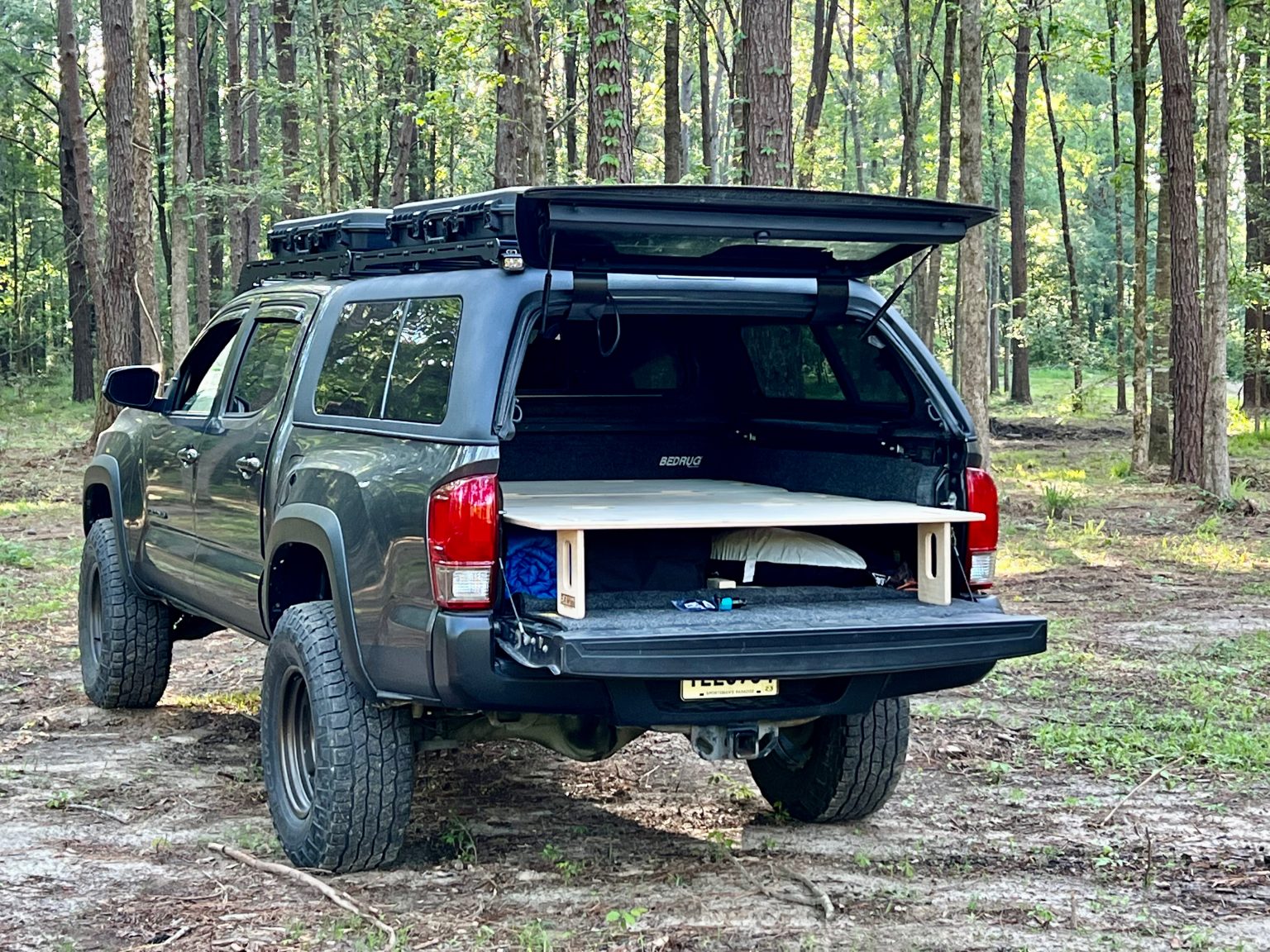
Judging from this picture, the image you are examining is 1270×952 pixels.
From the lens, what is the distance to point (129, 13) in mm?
21203

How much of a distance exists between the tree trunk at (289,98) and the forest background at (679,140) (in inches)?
3.3

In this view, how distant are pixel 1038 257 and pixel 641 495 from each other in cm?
5665

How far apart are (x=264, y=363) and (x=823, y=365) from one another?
7.68 ft

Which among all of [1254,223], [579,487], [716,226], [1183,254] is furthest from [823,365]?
[1254,223]

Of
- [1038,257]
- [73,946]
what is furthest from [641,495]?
[1038,257]

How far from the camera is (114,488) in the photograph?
7.84m

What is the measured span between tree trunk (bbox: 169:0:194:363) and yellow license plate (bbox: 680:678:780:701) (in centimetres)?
1898

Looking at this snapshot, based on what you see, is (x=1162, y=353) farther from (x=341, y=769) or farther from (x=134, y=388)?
(x=341, y=769)

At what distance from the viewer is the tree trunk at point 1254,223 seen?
2183cm

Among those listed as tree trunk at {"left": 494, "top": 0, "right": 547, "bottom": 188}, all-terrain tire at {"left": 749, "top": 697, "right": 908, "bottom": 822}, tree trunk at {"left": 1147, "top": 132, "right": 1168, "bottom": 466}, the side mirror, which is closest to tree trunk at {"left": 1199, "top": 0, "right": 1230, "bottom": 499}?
tree trunk at {"left": 1147, "top": 132, "right": 1168, "bottom": 466}

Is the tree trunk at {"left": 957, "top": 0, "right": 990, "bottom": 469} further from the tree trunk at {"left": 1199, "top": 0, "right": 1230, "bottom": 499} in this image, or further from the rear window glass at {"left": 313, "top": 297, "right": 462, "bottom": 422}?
the rear window glass at {"left": 313, "top": 297, "right": 462, "bottom": 422}

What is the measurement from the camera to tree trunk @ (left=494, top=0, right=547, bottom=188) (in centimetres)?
1611

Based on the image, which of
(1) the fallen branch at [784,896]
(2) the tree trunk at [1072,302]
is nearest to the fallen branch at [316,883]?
(1) the fallen branch at [784,896]

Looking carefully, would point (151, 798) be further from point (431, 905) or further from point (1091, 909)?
point (1091, 909)
